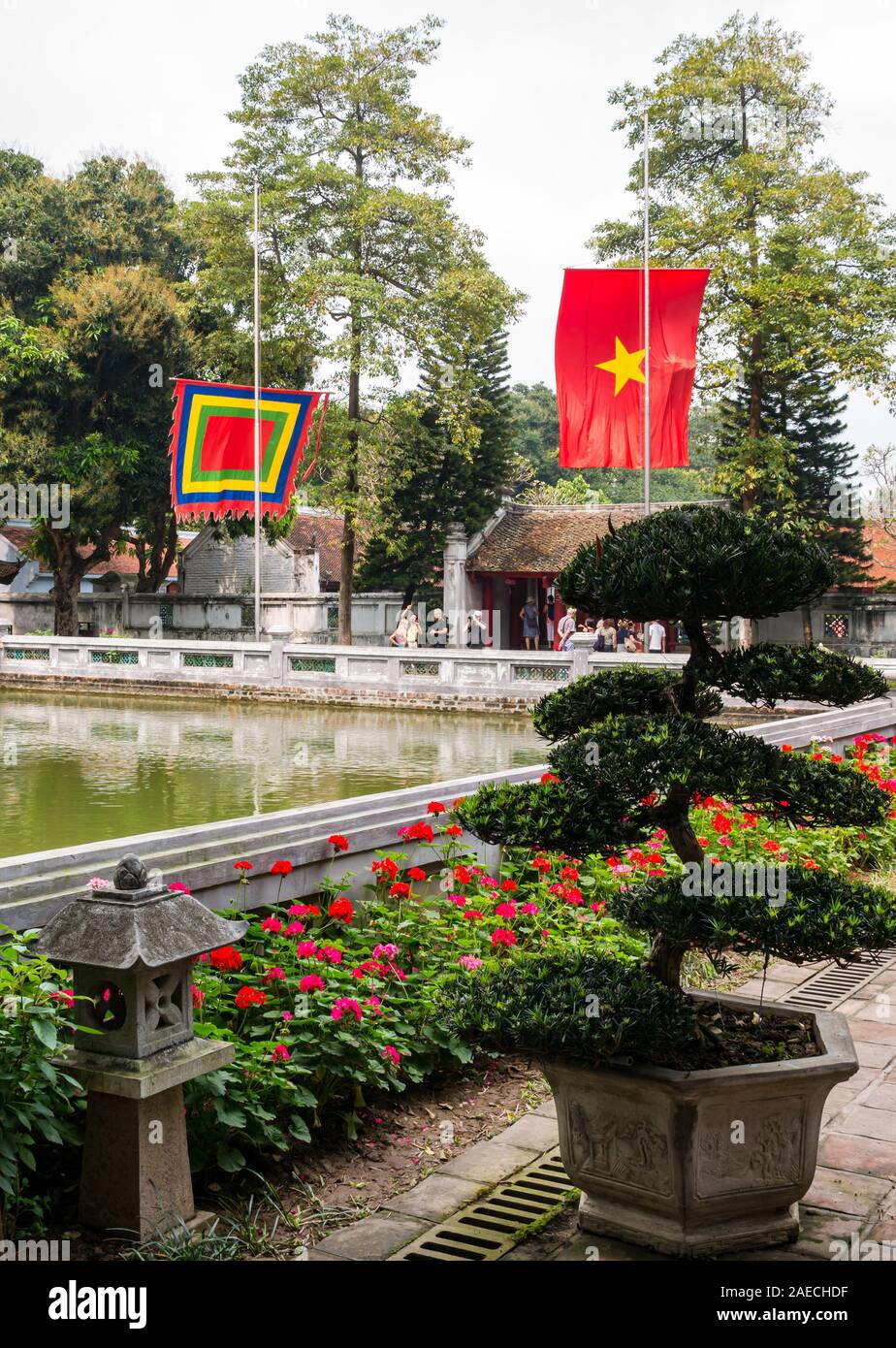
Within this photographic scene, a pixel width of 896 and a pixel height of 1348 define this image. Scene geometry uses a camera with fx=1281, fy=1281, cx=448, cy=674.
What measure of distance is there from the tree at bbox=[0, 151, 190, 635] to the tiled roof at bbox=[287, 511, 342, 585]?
6.94 meters

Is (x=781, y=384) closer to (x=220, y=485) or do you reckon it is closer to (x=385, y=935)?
(x=220, y=485)

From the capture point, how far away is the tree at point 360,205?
2798 centimetres

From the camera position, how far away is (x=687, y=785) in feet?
12.0

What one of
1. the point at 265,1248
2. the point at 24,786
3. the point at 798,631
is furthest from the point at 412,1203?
the point at 798,631

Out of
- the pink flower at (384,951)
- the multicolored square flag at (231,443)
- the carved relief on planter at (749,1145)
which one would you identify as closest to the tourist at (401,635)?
the multicolored square flag at (231,443)

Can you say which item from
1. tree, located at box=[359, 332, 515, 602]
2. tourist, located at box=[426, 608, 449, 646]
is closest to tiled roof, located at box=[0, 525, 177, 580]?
tree, located at box=[359, 332, 515, 602]

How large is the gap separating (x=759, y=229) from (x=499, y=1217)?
27.5 m

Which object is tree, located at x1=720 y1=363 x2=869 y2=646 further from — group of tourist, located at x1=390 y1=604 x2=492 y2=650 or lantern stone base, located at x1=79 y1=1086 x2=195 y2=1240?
lantern stone base, located at x1=79 y1=1086 x2=195 y2=1240

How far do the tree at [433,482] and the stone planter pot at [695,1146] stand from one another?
93.0ft

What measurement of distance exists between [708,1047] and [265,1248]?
140 centimetres

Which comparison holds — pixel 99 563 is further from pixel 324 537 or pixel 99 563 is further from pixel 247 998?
pixel 247 998

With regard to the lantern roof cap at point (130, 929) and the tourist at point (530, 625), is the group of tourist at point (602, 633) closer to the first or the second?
the tourist at point (530, 625)

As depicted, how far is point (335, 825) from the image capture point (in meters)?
6.05

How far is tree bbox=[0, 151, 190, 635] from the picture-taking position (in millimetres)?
31297
